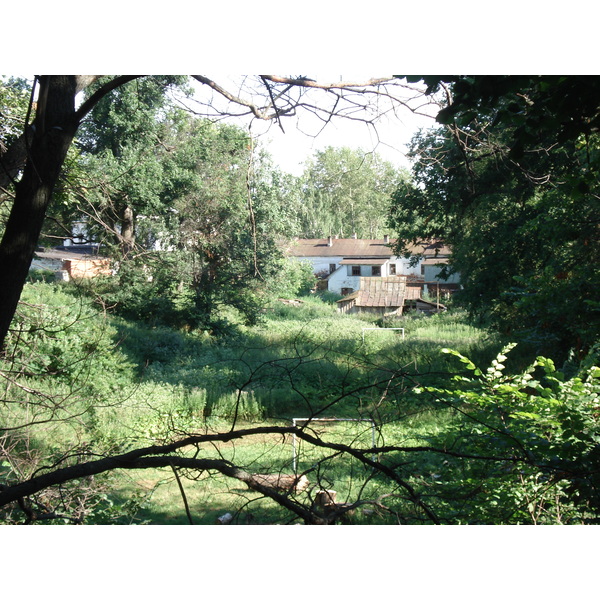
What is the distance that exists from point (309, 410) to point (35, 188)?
88cm

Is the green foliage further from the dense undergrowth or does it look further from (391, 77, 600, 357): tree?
(391, 77, 600, 357): tree

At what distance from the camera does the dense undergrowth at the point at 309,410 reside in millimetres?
1300

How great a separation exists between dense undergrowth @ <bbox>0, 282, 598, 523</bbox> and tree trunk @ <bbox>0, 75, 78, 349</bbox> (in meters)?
0.32

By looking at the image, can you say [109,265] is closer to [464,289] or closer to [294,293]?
[294,293]

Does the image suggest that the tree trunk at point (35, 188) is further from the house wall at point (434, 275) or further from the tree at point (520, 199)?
the house wall at point (434, 275)

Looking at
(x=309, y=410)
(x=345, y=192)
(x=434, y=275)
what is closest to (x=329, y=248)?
(x=345, y=192)

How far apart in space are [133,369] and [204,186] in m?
1.60

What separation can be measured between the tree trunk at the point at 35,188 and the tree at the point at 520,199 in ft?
2.15

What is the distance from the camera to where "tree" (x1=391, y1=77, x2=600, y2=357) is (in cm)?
103

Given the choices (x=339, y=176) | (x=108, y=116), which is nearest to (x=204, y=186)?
(x=108, y=116)

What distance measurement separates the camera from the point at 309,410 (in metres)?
1.41

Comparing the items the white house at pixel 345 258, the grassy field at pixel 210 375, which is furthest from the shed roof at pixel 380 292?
the grassy field at pixel 210 375
